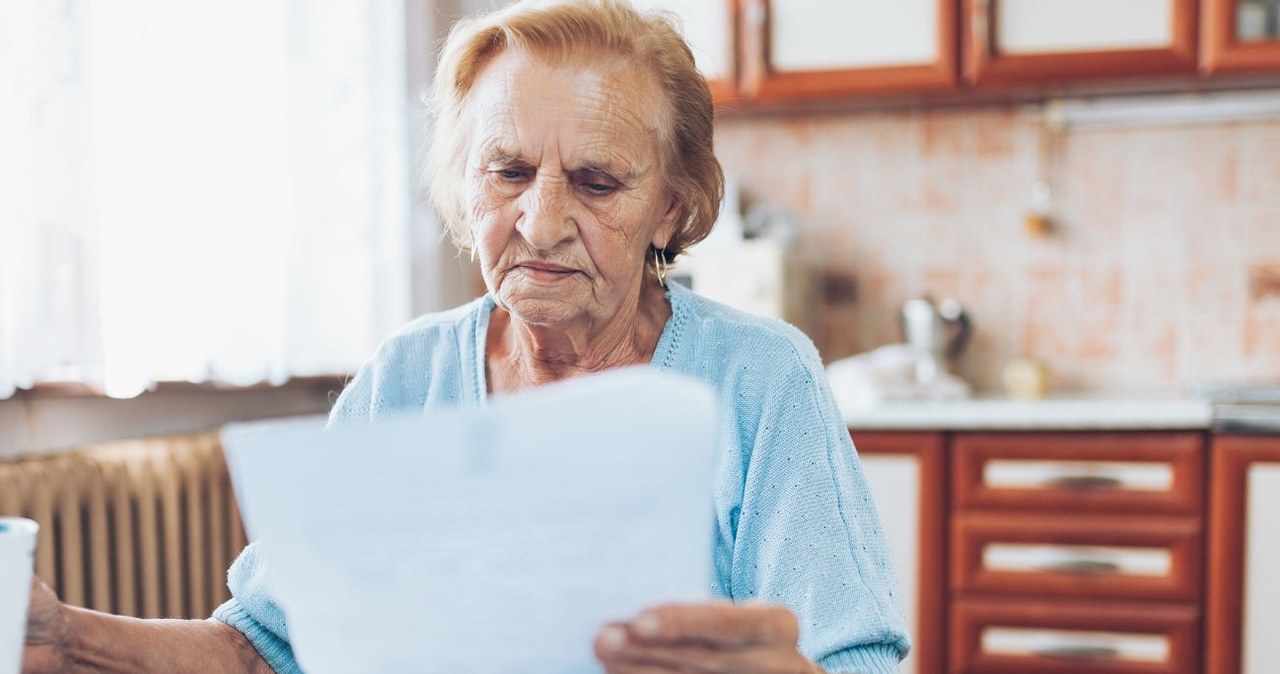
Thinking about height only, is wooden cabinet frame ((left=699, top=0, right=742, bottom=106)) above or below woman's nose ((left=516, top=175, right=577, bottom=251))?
above

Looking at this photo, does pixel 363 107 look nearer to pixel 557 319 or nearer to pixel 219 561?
pixel 219 561

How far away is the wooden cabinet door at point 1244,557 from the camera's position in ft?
6.83

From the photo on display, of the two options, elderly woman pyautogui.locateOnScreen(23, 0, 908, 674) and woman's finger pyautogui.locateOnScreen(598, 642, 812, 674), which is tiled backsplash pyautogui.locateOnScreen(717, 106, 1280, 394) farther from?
woman's finger pyautogui.locateOnScreen(598, 642, 812, 674)

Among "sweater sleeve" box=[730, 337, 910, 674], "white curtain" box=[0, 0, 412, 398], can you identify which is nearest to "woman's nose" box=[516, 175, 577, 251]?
"sweater sleeve" box=[730, 337, 910, 674]

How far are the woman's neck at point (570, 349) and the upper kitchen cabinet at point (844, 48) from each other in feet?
5.31

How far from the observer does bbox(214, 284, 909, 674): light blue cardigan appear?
77 centimetres

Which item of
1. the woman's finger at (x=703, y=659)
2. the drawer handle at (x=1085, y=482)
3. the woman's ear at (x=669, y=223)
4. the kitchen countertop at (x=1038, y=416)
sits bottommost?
the drawer handle at (x=1085, y=482)

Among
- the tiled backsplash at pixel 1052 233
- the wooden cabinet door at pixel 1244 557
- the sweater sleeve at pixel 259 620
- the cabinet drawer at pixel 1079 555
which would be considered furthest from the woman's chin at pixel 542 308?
the tiled backsplash at pixel 1052 233

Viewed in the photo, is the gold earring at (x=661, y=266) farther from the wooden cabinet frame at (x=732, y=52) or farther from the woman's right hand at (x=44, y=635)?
the wooden cabinet frame at (x=732, y=52)

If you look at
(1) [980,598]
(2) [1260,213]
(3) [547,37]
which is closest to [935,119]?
(2) [1260,213]

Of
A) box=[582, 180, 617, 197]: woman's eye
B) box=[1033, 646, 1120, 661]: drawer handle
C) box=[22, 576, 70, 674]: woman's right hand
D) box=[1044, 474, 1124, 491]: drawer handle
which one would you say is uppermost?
box=[582, 180, 617, 197]: woman's eye

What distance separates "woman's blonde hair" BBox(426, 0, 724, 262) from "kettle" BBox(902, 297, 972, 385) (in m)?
1.66

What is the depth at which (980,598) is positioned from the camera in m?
2.25

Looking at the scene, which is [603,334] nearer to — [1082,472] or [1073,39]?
[1082,472]
